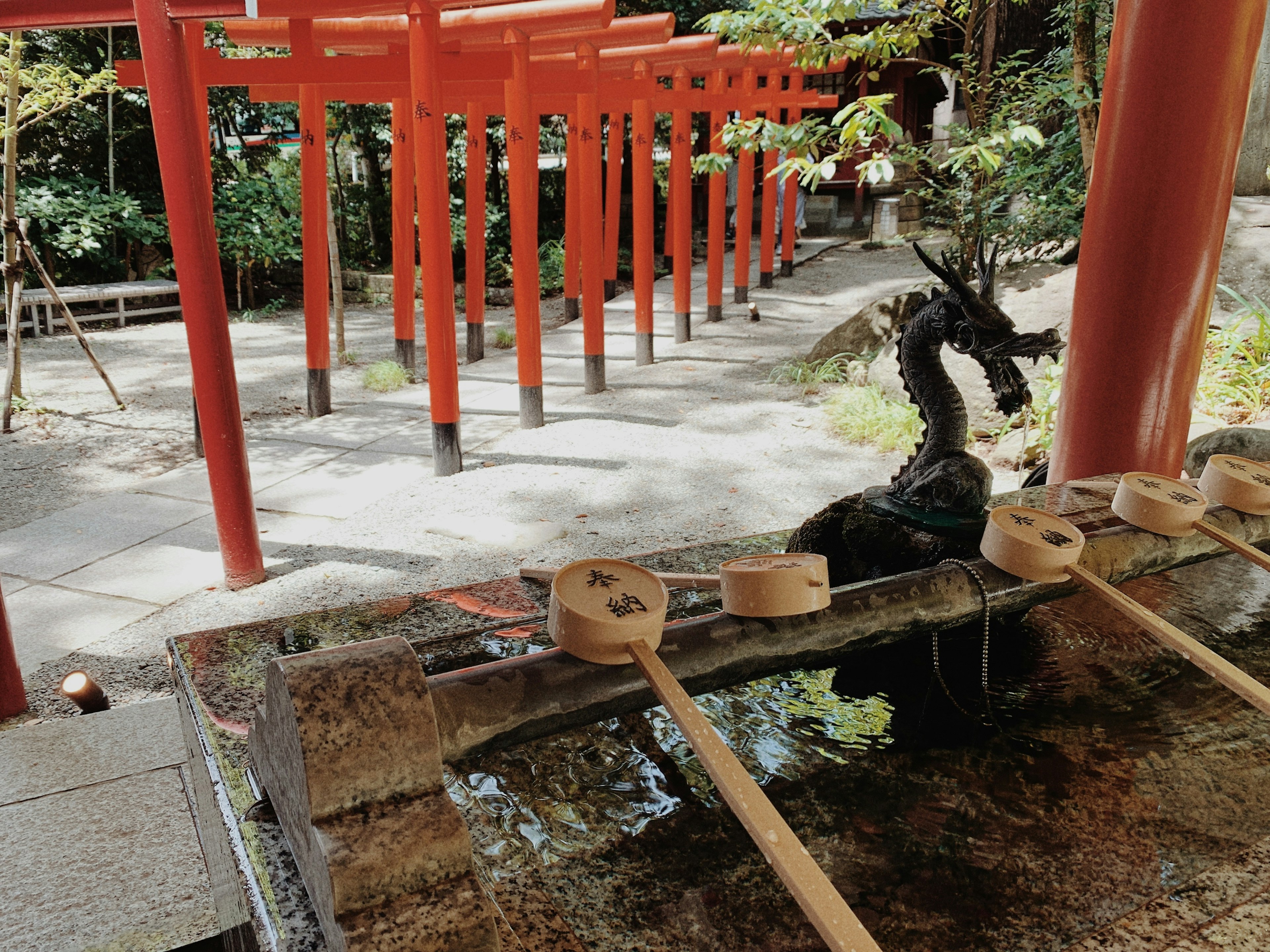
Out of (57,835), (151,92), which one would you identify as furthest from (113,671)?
(151,92)

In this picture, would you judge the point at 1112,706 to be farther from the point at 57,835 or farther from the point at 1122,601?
the point at 57,835

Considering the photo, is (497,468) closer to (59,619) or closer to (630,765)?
(59,619)

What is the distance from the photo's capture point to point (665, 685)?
1.05 meters

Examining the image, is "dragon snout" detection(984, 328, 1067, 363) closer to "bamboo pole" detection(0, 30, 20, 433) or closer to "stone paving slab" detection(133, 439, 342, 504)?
"stone paving slab" detection(133, 439, 342, 504)

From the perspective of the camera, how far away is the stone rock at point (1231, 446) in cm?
377

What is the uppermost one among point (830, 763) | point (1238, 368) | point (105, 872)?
point (830, 763)

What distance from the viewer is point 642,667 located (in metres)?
1.08

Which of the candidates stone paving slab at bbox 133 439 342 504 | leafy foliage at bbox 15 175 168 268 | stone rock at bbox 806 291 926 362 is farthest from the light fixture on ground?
leafy foliage at bbox 15 175 168 268

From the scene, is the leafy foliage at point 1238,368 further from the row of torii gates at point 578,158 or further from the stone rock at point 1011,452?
the row of torii gates at point 578,158

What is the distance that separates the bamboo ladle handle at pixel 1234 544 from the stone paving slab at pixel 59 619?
3.90 meters

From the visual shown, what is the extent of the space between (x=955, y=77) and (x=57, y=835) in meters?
7.83

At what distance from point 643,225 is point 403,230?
2388 mm

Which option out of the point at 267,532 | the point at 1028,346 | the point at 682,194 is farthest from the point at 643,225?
the point at 1028,346

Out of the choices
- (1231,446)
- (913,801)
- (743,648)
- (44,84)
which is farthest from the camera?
(44,84)
